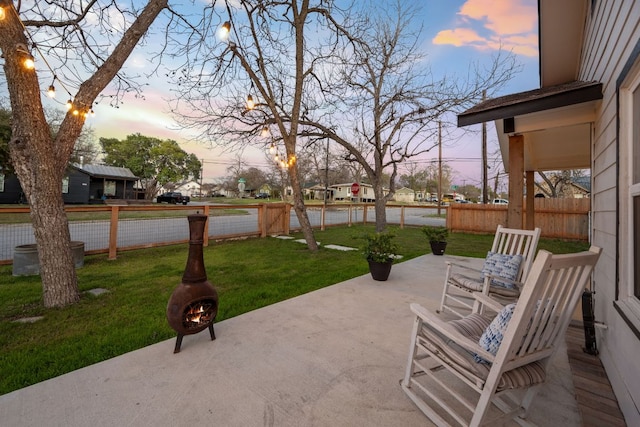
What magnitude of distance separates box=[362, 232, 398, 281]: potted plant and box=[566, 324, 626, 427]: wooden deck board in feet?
6.94

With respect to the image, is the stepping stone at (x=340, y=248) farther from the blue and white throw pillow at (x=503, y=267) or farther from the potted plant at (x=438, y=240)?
the blue and white throw pillow at (x=503, y=267)

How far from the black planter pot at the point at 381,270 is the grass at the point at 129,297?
49 cm

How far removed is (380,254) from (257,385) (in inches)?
109

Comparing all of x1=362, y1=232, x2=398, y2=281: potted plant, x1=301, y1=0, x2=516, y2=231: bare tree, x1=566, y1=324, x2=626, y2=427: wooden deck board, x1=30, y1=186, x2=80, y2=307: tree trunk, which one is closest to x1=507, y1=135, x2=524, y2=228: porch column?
x1=362, y1=232, x2=398, y2=281: potted plant

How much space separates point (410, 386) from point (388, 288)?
6.98 ft

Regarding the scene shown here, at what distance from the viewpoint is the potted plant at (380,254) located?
13.5 ft

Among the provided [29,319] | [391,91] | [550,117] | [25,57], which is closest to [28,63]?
[25,57]

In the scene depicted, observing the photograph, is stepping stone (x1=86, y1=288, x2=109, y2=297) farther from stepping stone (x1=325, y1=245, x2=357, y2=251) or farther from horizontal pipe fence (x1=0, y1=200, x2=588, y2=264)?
stepping stone (x1=325, y1=245, x2=357, y2=251)

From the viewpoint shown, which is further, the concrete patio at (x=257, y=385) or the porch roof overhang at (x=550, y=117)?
the porch roof overhang at (x=550, y=117)

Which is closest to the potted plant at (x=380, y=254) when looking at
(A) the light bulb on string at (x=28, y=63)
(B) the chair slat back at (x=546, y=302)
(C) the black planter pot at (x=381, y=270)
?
(C) the black planter pot at (x=381, y=270)

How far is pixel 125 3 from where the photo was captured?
14.0 feet

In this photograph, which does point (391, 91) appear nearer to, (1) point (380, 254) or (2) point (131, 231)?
(1) point (380, 254)

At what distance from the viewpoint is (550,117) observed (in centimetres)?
326

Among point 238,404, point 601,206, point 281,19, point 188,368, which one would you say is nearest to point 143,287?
point 188,368
